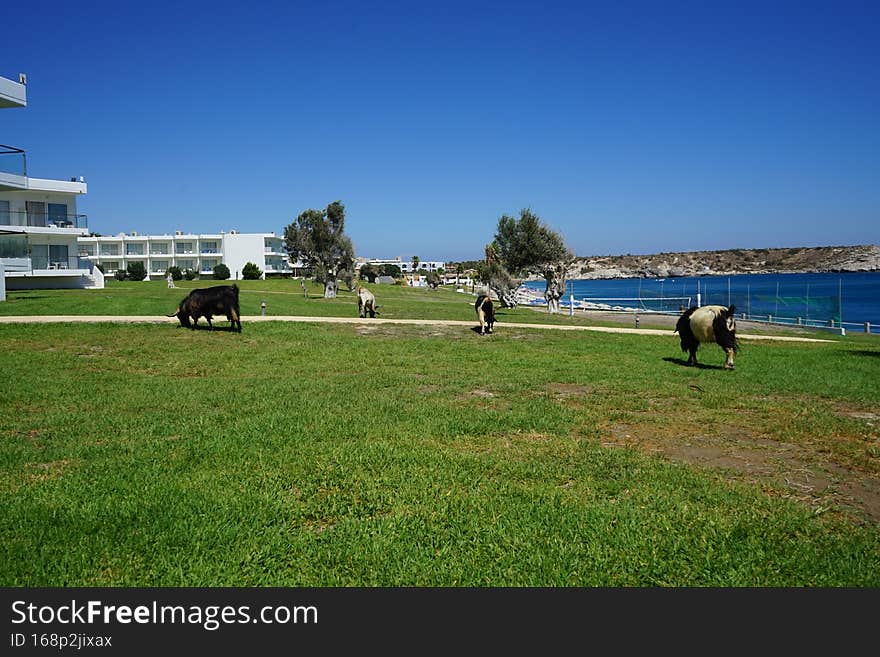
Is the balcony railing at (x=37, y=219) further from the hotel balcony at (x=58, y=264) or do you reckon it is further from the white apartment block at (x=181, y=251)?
the white apartment block at (x=181, y=251)

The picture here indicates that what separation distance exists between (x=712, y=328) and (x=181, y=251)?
10389 cm

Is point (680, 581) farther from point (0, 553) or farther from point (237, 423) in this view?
point (237, 423)

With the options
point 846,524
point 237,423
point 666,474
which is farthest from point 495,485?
point 237,423

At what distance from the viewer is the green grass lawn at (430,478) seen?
4.28 meters

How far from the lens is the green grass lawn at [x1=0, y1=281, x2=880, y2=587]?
4.28 metres

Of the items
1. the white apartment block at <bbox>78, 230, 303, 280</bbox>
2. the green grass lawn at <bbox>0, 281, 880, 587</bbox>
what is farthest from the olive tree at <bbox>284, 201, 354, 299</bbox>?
the white apartment block at <bbox>78, 230, 303, 280</bbox>

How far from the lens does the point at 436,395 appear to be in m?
10.5

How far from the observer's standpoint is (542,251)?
153ft

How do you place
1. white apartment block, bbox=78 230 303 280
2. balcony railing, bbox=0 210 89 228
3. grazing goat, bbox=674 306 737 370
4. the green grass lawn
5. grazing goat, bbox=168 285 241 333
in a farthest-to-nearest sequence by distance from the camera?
white apartment block, bbox=78 230 303 280 < balcony railing, bbox=0 210 89 228 < grazing goat, bbox=168 285 241 333 < grazing goat, bbox=674 306 737 370 < the green grass lawn

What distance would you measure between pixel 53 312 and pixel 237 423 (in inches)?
740

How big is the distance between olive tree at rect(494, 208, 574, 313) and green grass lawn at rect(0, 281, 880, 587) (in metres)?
33.8

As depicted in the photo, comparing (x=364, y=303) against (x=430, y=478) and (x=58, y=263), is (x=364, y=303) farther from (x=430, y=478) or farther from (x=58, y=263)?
(x=58, y=263)

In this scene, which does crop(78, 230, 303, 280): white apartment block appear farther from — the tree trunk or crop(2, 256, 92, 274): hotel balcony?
the tree trunk

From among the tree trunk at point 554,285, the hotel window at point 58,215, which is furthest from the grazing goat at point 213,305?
the hotel window at point 58,215
